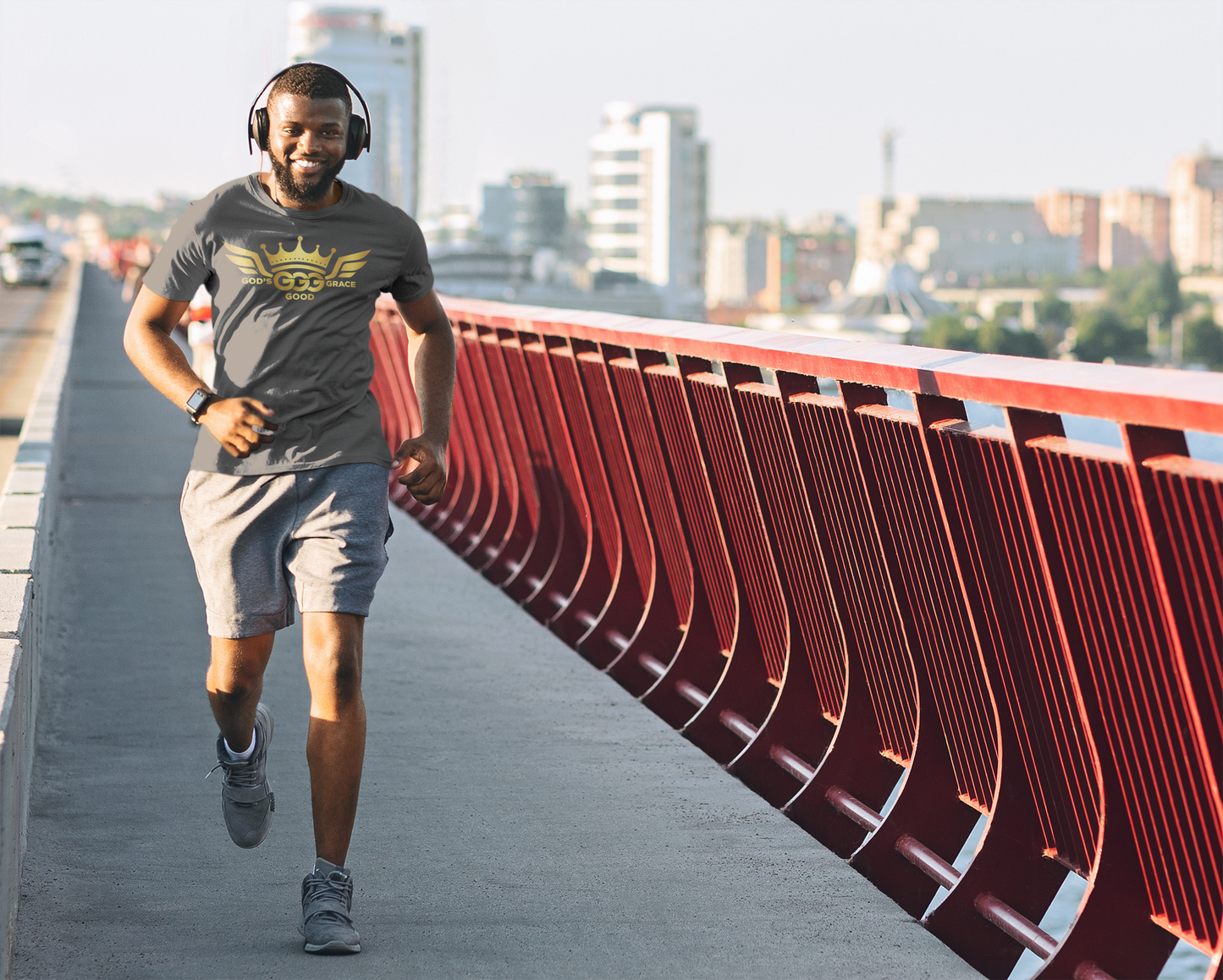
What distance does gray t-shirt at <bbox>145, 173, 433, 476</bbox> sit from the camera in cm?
396

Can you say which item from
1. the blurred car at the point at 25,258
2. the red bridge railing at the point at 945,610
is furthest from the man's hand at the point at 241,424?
the blurred car at the point at 25,258

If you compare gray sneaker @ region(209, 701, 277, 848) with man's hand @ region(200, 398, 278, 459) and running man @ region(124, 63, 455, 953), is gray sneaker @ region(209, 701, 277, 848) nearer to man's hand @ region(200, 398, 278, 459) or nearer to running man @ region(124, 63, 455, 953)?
running man @ region(124, 63, 455, 953)

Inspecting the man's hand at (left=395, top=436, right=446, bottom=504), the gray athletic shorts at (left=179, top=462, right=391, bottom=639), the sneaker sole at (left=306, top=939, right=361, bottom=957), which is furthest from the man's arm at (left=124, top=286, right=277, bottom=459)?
the sneaker sole at (left=306, top=939, right=361, bottom=957)

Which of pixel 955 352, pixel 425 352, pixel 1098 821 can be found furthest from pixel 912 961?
pixel 425 352

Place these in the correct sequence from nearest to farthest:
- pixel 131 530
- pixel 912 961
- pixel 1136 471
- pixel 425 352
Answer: pixel 1136 471 → pixel 912 961 → pixel 425 352 → pixel 131 530

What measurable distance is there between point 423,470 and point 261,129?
86 cm

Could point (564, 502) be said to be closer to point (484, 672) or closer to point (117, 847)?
point (484, 672)

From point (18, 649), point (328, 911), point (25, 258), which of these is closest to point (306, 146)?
point (18, 649)

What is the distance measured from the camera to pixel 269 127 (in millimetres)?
4102

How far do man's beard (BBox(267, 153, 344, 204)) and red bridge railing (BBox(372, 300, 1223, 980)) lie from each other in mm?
1224

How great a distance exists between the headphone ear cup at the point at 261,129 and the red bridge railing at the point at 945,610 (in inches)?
53.8

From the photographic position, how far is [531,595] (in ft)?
28.6

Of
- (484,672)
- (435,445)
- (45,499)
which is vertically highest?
(435,445)

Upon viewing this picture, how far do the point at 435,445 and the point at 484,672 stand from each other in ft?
10.6
